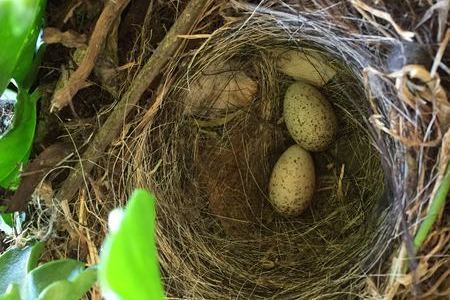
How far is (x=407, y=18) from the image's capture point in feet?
2.36

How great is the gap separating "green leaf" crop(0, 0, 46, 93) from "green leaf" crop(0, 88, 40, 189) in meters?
0.04

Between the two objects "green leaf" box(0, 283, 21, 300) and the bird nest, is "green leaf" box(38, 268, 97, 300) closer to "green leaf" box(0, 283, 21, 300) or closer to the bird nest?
"green leaf" box(0, 283, 21, 300)

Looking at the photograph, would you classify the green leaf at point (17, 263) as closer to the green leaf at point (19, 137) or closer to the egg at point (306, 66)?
the green leaf at point (19, 137)

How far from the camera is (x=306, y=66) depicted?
1.03m

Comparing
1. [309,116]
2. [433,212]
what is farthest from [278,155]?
[433,212]

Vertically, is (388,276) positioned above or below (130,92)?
below

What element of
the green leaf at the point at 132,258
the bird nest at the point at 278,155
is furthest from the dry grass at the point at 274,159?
the green leaf at the point at 132,258

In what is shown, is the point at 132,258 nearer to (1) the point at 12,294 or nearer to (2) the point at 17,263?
(1) the point at 12,294

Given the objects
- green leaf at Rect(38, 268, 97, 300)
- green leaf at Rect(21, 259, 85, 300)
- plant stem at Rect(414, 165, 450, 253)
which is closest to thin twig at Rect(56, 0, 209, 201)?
green leaf at Rect(21, 259, 85, 300)

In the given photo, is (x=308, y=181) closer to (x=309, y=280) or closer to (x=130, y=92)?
(x=309, y=280)

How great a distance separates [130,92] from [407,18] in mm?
385

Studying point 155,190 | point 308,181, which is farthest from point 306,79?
point 155,190

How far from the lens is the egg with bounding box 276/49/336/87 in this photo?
1002 mm

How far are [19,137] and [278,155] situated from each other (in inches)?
18.7
